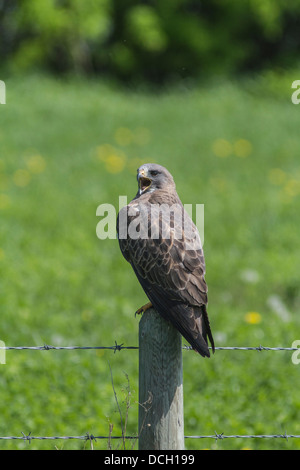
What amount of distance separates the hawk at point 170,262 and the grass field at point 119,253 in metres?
0.52

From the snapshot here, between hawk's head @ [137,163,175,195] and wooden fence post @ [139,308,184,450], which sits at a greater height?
hawk's head @ [137,163,175,195]

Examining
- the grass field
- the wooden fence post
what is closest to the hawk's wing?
the wooden fence post

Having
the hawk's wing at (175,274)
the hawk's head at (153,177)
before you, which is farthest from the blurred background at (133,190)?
the hawk's head at (153,177)

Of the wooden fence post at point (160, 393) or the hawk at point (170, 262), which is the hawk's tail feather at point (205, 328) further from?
the wooden fence post at point (160, 393)

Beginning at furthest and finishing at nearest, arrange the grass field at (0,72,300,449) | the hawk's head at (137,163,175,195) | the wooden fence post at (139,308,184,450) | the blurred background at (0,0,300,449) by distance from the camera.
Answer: the blurred background at (0,0,300,449), the grass field at (0,72,300,449), the hawk's head at (137,163,175,195), the wooden fence post at (139,308,184,450)

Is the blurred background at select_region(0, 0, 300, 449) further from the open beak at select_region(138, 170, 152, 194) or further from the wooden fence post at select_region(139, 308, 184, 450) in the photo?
the open beak at select_region(138, 170, 152, 194)

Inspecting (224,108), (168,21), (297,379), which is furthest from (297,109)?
(297,379)

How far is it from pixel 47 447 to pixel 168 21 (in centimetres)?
1843

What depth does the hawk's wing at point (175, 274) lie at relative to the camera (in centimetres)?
279

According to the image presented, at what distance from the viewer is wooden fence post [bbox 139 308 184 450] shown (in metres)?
2.61

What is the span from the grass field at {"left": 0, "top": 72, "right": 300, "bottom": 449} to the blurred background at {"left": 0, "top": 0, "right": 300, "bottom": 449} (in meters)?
0.02

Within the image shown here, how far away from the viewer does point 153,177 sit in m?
3.46

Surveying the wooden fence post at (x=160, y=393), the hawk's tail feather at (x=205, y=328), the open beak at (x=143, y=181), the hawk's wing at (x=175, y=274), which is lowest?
the wooden fence post at (x=160, y=393)
